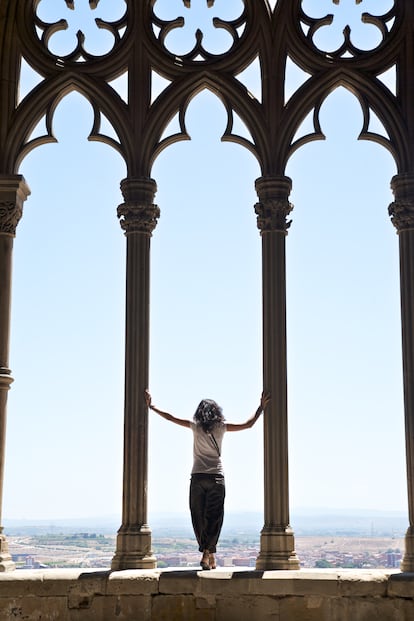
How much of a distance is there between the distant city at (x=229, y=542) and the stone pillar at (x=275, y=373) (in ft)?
0.54

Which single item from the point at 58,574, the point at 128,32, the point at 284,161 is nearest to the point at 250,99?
the point at 284,161

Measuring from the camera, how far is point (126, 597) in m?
7.82

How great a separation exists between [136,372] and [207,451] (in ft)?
2.99

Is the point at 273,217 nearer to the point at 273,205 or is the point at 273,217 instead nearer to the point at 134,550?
the point at 273,205

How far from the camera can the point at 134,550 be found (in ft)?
26.8

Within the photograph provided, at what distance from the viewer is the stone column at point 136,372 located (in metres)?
8.22

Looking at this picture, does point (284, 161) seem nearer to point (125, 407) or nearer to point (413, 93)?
point (413, 93)

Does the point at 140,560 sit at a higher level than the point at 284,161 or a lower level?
lower

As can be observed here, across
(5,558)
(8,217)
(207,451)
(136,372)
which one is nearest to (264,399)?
(207,451)

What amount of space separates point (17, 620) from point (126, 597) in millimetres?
854

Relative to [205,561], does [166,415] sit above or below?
above

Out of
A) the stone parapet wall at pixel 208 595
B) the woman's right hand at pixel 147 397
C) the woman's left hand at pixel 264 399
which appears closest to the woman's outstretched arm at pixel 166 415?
the woman's right hand at pixel 147 397

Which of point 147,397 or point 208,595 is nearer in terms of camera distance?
point 208,595

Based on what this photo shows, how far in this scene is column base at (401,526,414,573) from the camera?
7918mm
